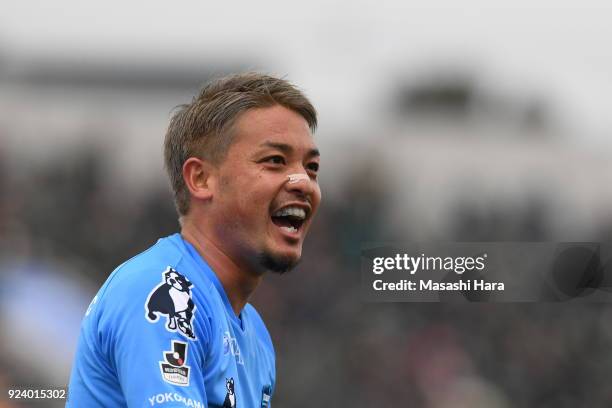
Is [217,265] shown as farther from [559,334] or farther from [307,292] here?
[559,334]

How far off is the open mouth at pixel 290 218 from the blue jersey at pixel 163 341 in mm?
203

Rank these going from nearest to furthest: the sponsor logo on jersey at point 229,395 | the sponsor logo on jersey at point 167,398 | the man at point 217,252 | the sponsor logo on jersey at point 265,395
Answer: the sponsor logo on jersey at point 167,398
the man at point 217,252
the sponsor logo on jersey at point 229,395
the sponsor logo on jersey at point 265,395

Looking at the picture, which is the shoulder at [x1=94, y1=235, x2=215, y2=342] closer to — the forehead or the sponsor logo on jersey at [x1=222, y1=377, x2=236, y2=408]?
the sponsor logo on jersey at [x1=222, y1=377, x2=236, y2=408]

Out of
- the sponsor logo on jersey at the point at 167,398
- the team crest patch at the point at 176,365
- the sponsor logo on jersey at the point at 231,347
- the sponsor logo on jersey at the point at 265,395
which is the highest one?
the sponsor logo on jersey at the point at 231,347

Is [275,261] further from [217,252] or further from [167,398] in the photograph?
[167,398]

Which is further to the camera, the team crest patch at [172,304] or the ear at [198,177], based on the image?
the ear at [198,177]

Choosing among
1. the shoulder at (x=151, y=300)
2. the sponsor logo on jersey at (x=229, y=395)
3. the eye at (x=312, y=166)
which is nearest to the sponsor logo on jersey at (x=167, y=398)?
the shoulder at (x=151, y=300)

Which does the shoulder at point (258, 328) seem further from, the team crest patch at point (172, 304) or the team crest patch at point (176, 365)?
the team crest patch at point (176, 365)

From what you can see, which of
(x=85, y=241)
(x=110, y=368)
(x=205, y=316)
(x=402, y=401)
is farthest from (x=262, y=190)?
(x=402, y=401)

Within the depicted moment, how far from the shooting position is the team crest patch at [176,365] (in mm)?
1844

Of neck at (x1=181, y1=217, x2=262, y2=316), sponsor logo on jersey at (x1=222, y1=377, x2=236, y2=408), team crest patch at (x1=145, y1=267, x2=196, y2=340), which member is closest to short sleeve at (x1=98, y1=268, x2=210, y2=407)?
team crest patch at (x1=145, y1=267, x2=196, y2=340)

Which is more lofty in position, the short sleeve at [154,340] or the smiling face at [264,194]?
the smiling face at [264,194]

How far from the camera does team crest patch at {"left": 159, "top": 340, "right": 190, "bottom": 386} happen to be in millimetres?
1844

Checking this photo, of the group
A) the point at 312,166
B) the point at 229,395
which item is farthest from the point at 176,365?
the point at 312,166
